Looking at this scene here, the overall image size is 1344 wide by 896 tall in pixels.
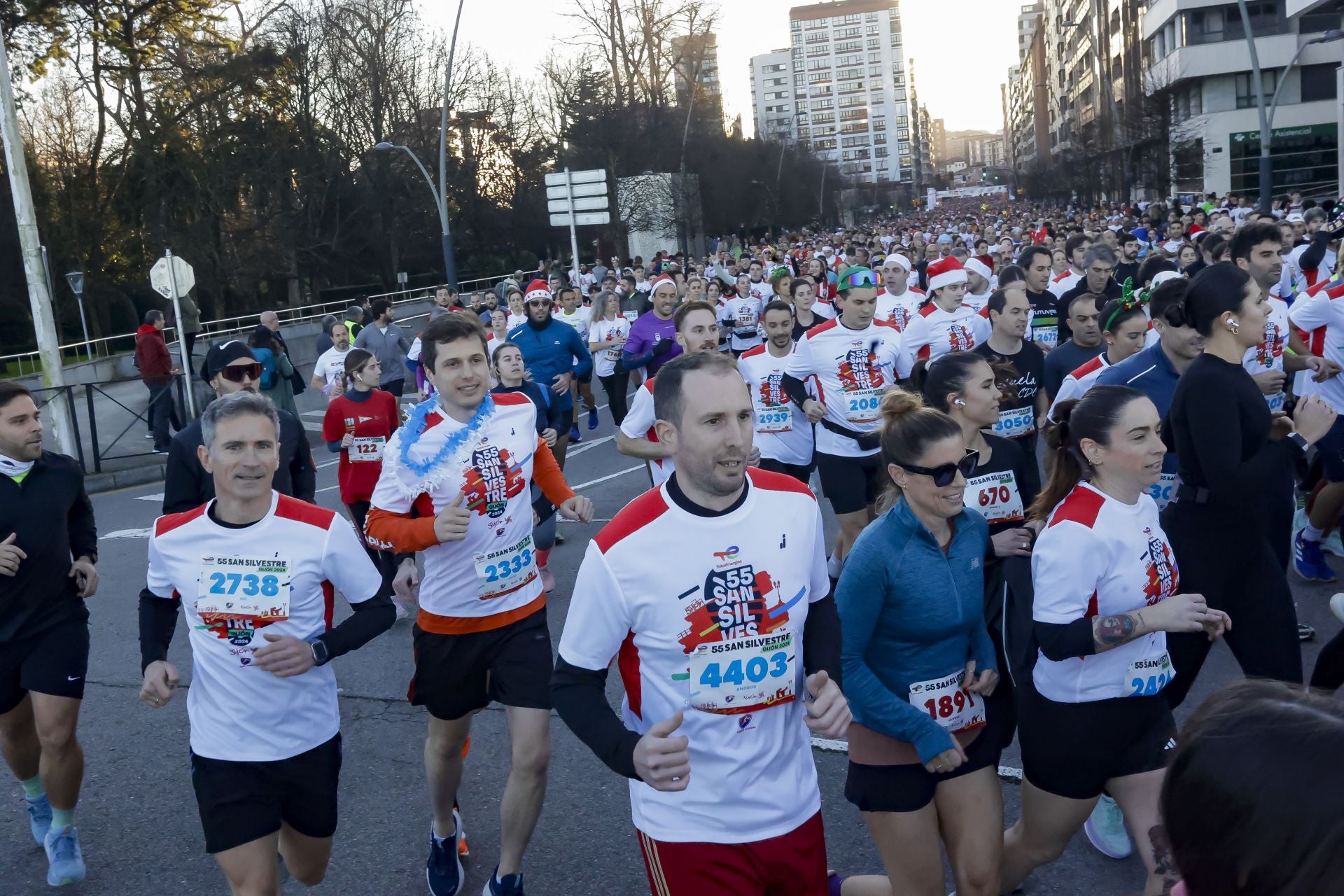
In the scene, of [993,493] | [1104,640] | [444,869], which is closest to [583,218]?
[993,493]

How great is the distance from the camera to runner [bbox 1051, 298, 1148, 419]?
629 centimetres

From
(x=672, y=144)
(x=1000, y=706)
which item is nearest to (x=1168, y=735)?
(x=1000, y=706)

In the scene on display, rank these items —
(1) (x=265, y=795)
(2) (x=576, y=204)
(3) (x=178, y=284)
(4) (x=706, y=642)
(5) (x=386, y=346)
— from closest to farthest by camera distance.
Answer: (4) (x=706, y=642), (1) (x=265, y=795), (5) (x=386, y=346), (3) (x=178, y=284), (2) (x=576, y=204)

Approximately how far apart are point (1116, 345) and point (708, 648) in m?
4.38

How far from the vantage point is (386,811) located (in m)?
5.25

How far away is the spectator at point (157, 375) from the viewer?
58.6 ft

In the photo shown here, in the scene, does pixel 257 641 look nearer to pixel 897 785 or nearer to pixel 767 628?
pixel 767 628

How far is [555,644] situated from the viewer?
713 cm

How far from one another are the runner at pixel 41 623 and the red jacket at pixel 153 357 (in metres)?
14.3

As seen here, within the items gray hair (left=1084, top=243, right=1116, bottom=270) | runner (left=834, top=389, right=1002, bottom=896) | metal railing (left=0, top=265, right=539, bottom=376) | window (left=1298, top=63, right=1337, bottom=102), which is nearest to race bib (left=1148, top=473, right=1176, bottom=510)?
runner (left=834, top=389, right=1002, bottom=896)

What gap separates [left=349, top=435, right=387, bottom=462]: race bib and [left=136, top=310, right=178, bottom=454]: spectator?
10.5m

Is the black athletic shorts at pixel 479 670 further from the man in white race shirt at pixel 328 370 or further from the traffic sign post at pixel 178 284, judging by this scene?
the traffic sign post at pixel 178 284

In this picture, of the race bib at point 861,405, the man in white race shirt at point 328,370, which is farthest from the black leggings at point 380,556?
the man in white race shirt at point 328,370

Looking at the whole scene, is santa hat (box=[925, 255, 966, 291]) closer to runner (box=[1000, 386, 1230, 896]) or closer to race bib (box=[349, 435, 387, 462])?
race bib (box=[349, 435, 387, 462])
